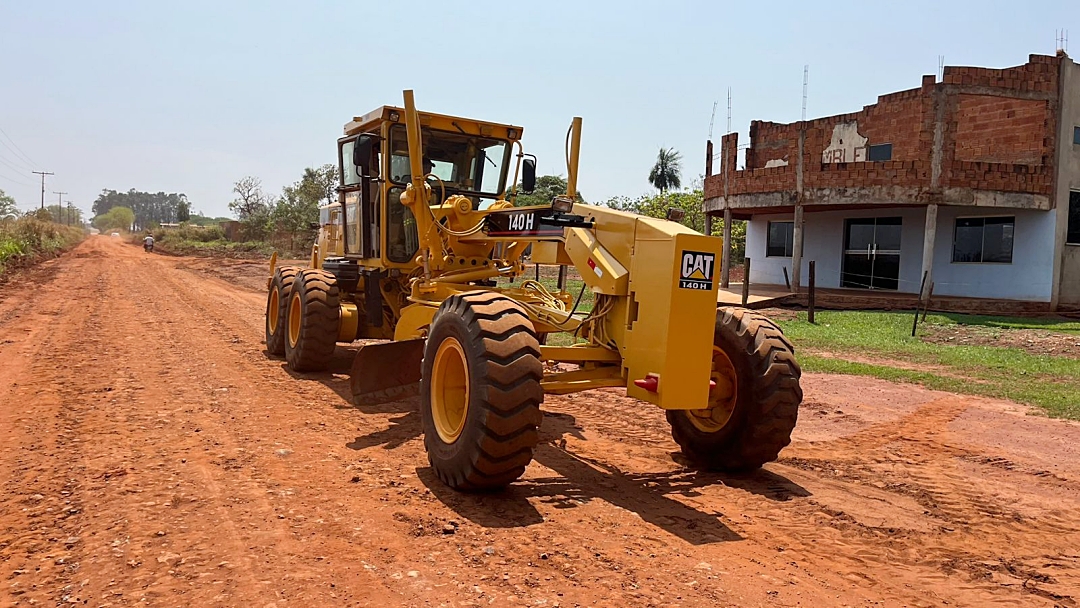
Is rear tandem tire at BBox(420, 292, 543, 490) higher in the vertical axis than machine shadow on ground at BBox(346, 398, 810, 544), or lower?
higher

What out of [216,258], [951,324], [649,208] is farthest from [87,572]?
[649,208]

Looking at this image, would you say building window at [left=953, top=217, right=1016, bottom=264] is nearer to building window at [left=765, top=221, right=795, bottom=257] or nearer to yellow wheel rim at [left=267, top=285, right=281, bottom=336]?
building window at [left=765, top=221, right=795, bottom=257]

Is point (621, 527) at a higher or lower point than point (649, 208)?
lower

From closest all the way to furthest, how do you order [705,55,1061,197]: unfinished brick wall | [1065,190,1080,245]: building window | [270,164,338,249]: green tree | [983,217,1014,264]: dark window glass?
[705,55,1061,197]: unfinished brick wall, [1065,190,1080,245]: building window, [983,217,1014,264]: dark window glass, [270,164,338,249]: green tree

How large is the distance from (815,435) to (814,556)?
3265mm

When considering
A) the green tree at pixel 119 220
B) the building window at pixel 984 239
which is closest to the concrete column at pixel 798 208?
the building window at pixel 984 239

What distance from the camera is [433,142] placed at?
8.47 m

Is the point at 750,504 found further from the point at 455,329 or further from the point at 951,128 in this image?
the point at 951,128

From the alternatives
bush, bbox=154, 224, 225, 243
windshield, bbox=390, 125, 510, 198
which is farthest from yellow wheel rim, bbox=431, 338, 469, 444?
bush, bbox=154, 224, 225, 243

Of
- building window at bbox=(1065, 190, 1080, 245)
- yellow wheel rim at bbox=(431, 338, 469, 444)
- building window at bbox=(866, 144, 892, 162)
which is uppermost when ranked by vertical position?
building window at bbox=(866, 144, 892, 162)

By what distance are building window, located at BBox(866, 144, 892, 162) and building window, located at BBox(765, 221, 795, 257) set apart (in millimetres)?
3398

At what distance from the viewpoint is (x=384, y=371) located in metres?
6.83

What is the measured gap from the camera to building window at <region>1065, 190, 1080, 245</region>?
66.7ft

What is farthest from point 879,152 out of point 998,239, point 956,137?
point 998,239
